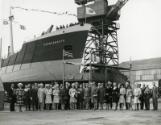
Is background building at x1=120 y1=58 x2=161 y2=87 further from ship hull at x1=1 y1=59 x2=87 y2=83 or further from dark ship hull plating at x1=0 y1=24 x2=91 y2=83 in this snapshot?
dark ship hull plating at x1=0 y1=24 x2=91 y2=83

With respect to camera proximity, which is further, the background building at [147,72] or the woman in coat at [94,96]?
the background building at [147,72]

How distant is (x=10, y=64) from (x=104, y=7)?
12.9 metres

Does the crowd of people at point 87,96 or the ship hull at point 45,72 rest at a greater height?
the ship hull at point 45,72

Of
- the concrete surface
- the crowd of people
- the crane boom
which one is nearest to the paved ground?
the concrete surface

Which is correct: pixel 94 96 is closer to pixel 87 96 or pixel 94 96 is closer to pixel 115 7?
pixel 87 96

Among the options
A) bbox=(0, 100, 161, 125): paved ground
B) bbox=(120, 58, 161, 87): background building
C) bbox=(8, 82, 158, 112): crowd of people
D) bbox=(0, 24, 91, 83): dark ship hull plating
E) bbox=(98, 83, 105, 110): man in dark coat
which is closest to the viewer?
bbox=(0, 100, 161, 125): paved ground

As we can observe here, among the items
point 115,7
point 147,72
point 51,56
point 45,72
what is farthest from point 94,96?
point 147,72

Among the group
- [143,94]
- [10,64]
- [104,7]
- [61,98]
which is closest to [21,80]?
[10,64]

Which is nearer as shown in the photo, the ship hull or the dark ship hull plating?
the ship hull

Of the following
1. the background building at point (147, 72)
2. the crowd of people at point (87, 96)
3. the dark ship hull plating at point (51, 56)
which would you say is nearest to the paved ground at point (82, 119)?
the crowd of people at point (87, 96)

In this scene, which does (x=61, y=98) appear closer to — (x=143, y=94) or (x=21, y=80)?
(x=143, y=94)

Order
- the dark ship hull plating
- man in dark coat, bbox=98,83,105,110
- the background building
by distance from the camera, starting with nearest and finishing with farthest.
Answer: man in dark coat, bbox=98,83,105,110 → the dark ship hull plating → the background building

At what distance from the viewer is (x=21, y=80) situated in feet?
105

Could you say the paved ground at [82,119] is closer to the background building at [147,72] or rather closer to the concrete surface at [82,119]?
the concrete surface at [82,119]
